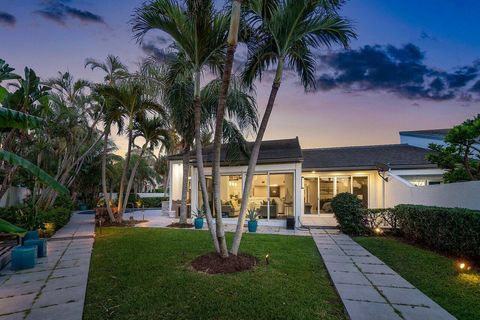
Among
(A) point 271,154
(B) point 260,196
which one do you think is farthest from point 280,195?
(A) point 271,154

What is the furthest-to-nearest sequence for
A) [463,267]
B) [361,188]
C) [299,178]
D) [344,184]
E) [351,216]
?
[344,184]
[361,188]
[299,178]
[351,216]
[463,267]

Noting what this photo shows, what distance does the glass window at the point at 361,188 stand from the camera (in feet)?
52.3

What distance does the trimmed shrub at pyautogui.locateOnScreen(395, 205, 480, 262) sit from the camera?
6.41 meters

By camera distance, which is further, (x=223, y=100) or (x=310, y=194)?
(x=310, y=194)

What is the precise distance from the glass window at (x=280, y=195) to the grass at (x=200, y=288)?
5.80 meters

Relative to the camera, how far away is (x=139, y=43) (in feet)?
21.8

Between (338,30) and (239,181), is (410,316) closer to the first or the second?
(338,30)

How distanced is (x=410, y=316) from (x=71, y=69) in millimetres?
15875

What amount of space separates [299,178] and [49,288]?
36.0ft

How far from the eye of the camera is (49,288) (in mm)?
5129

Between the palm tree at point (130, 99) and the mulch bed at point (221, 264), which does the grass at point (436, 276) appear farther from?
the palm tree at point (130, 99)

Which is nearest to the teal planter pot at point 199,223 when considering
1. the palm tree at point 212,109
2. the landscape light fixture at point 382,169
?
the palm tree at point 212,109

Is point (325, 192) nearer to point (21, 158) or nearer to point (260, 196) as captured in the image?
point (260, 196)

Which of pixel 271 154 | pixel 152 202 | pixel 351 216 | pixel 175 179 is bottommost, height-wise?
pixel 152 202
